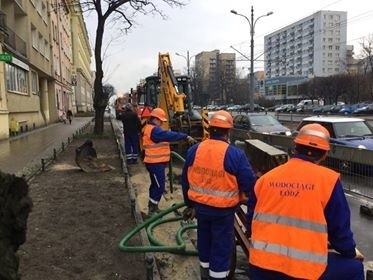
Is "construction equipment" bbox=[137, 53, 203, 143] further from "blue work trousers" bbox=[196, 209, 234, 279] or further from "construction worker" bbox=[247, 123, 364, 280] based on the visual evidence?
"construction worker" bbox=[247, 123, 364, 280]

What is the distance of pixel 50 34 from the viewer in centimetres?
4600

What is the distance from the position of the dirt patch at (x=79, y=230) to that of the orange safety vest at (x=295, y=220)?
2.54 m

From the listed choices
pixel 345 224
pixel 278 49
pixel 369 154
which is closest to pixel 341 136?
pixel 369 154

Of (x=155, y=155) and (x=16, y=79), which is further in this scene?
(x=16, y=79)

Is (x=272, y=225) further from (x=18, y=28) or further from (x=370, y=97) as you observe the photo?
(x=370, y=97)

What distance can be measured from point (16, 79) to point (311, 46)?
97.9 m

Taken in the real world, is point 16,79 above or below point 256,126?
above

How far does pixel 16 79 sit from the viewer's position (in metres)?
29.3

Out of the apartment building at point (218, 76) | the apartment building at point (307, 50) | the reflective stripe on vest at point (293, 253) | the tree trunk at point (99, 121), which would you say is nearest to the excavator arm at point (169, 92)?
the tree trunk at point (99, 121)

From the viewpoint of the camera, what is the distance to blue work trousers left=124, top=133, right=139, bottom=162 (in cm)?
1550

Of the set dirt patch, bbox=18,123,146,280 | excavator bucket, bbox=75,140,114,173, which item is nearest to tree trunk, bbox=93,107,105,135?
excavator bucket, bbox=75,140,114,173

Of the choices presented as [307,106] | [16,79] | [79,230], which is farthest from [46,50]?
[307,106]

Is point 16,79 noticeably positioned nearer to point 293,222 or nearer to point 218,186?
point 218,186

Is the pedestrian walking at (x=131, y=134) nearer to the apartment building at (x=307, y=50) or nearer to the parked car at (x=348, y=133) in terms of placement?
the parked car at (x=348, y=133)
